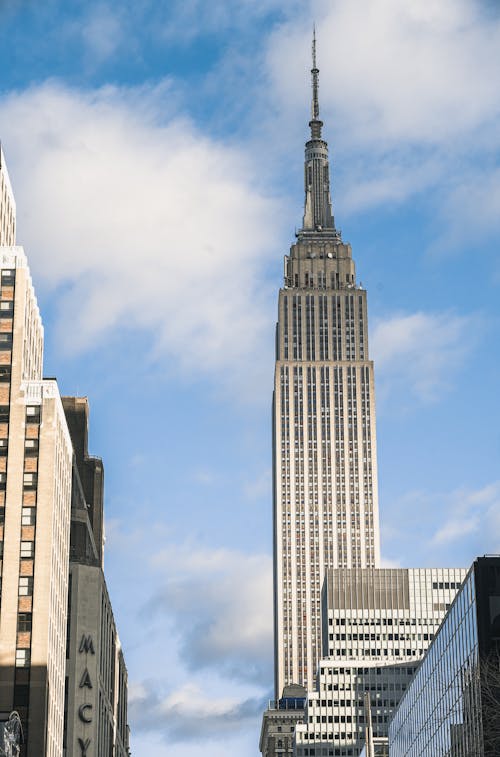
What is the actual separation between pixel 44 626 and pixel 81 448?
66.7 m

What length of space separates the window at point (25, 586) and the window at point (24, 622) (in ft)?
5.94

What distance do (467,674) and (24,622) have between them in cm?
4154

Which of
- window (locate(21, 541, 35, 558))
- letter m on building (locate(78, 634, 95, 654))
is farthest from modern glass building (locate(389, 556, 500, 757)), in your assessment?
letter m on building (locate(78, 634, 95, 654))

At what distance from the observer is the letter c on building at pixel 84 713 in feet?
514

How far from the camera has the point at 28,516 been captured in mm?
136500

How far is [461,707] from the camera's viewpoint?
371ft

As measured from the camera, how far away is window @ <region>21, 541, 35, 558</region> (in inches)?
5315

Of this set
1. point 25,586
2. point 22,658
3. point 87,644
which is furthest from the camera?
point 87,644

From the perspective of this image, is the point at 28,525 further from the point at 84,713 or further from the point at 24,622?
the point at 84,713

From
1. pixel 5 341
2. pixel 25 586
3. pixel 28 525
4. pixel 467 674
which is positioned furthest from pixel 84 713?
pixel 467 674

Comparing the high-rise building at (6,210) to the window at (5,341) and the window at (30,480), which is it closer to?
the window at (5,341)

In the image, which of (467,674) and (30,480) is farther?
(30,480)

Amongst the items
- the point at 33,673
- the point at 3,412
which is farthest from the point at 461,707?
the point at 3,412

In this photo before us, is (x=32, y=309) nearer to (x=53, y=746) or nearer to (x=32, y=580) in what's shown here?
(x=32, y=580)
